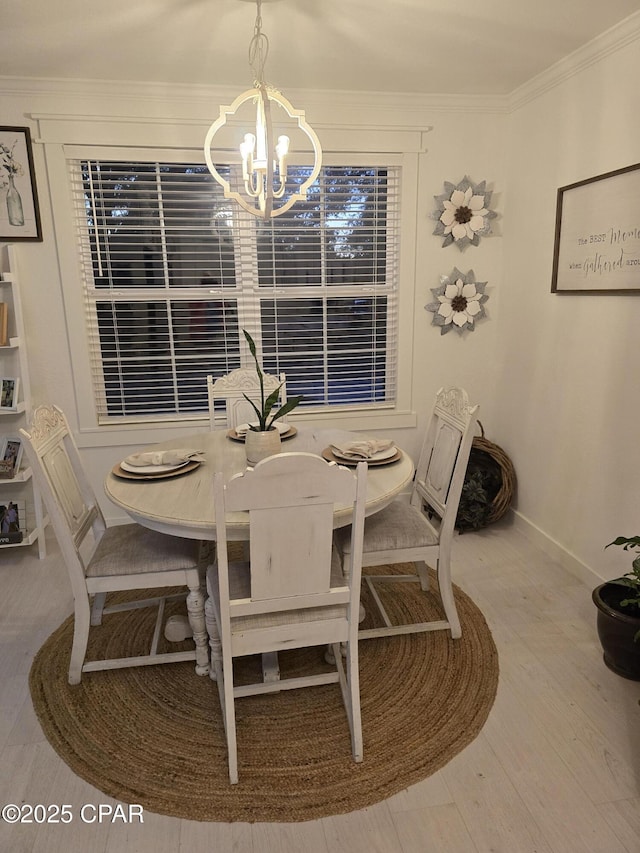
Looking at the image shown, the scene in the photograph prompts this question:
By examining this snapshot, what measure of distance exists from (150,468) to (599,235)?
7.17 feet

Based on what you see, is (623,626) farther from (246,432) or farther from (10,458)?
(10,458)

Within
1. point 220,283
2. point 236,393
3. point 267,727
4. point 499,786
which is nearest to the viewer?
point 499,786

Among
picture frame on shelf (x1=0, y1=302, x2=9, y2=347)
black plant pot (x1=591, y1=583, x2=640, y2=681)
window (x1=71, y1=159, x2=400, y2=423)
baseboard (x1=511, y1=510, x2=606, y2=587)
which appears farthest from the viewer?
window (x1=71, y1=159, x2=400, y2=423)

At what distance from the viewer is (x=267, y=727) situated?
183 centimetres

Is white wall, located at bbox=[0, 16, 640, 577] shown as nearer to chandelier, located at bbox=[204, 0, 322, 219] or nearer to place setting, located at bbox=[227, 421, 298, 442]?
place setting, located at bbox=[227, 421, 298, 442]

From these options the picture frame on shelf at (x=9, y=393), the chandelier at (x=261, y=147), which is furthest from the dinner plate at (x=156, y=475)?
the picture frame on shelf at (x=9, y=393)

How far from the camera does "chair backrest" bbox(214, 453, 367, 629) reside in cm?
139

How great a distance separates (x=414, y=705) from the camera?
193cm

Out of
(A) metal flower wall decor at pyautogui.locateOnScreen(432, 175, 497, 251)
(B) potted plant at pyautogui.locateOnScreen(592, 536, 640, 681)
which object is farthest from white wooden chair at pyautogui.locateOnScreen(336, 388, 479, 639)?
(A) metal flower wall decor at pyautogui.locateOnScreen(432, 175, 497, 251)

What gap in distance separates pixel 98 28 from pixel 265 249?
4.19ft

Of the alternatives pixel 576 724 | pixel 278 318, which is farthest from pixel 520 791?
pixel 278 318

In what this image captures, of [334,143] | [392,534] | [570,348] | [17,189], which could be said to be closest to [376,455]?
[392,534]

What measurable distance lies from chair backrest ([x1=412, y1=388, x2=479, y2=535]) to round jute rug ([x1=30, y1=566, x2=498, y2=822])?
59 centimetres

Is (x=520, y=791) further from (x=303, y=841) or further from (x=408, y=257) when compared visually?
(x=408, y=257)
